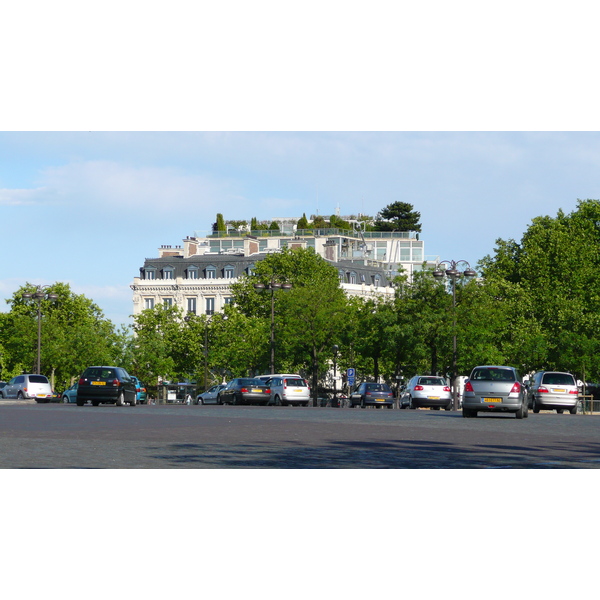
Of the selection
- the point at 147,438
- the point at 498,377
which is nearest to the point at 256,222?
the point at 498,377

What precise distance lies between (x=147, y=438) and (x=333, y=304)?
195 ft

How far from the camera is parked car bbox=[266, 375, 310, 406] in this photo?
56.5 m

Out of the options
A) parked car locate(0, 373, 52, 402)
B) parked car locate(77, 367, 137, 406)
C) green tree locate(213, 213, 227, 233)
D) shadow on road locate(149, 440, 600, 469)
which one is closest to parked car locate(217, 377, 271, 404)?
parked car locate(77, 367, 137, 406)

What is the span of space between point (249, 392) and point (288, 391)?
231 centimetres

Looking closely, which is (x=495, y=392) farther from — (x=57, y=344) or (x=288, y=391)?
(x=57, y=344)

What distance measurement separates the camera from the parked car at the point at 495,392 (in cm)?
3531

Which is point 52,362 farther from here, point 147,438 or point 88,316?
point 147,438

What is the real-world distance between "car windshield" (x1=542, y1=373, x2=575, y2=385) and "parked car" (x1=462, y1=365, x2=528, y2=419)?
1069 cm

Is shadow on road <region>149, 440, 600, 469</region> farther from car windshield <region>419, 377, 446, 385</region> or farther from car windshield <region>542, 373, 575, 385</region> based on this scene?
car windshield <region>419, 377, 446, 385</region>

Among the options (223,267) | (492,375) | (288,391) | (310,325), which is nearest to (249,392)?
(288,391)

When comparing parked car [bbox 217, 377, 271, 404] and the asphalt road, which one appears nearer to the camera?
the asphalt road

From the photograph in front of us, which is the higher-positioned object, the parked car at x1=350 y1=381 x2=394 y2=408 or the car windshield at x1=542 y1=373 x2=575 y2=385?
the car windshield at x1=542 y1=373 x2=575 y2=385

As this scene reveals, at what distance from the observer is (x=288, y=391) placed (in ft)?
185

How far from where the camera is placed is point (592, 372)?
65.6 meters
